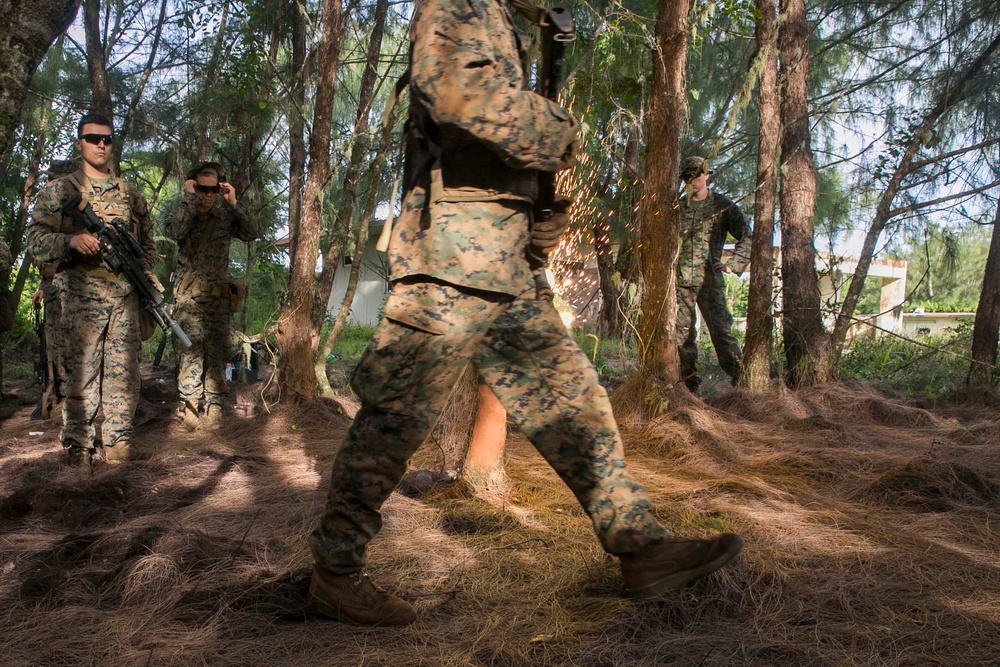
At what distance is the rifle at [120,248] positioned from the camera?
178 inches

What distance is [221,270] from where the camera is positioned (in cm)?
641

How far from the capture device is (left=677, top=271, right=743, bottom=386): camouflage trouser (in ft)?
22.1

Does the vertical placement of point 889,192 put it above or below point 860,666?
above

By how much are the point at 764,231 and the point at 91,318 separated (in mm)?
5066

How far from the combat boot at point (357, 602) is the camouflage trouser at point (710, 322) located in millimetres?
4873

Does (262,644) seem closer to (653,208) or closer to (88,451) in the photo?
(88,451)

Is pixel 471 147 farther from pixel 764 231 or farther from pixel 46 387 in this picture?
pixel 46 387

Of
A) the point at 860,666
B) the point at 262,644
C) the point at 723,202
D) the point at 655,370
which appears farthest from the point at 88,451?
the point at 723,202

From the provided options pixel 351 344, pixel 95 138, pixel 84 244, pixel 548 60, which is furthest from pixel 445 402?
pixel 351 344

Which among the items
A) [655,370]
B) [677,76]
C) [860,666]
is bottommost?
[860,666]

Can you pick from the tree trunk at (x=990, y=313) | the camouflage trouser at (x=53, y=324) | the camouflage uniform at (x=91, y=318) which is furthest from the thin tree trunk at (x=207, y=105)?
the tree trunk at (x=990, y=313)

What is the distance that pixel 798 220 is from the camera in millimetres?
6949

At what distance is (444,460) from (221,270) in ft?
11.4

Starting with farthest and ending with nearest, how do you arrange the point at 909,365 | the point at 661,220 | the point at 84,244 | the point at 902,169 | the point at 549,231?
the point at 909,365, the point at 902,169, the point at 661,220, the point at 84,244, the point at 549,231
